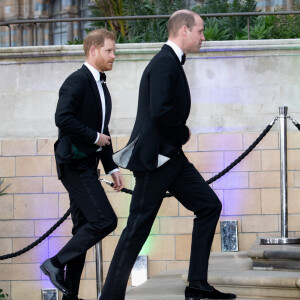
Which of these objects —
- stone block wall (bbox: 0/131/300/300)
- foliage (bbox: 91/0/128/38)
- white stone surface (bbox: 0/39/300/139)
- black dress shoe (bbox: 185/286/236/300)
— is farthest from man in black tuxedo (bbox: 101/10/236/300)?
foliage (bbox: 91/0/128/38)

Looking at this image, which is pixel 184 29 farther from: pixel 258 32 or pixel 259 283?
pixel 258 32

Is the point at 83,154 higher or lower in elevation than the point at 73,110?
lower

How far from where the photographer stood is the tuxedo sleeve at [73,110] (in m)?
5.41

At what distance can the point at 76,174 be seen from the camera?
5.42 metres

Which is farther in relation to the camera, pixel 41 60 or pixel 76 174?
pixel 41 60

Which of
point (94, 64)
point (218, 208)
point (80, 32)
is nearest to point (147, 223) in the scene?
point (218, 208)

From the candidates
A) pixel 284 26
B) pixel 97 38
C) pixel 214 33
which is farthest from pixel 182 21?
pixel 284 26

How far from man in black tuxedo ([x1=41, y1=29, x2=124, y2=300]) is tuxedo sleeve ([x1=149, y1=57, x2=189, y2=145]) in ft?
2.05

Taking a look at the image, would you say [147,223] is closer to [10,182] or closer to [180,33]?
[180,33]

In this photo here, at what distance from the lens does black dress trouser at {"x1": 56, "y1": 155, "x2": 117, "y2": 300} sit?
5336 mm

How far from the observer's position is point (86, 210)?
5.37 m

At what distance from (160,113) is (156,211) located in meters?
0.54

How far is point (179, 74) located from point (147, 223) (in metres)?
0.83

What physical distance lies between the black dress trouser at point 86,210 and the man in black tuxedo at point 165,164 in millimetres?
394
